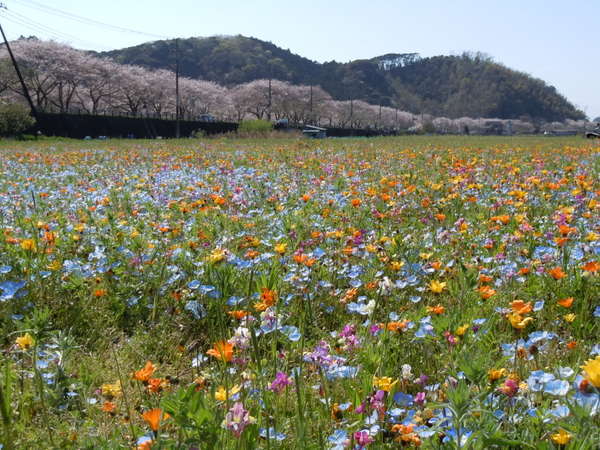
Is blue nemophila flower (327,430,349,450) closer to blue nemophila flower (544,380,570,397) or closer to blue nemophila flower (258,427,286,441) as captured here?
blue nemophila flower (258,427,286,441)

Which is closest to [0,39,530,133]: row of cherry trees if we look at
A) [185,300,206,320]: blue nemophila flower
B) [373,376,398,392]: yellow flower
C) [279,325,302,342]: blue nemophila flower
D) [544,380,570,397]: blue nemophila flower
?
[185,300,206,320]: blue nemophila flower

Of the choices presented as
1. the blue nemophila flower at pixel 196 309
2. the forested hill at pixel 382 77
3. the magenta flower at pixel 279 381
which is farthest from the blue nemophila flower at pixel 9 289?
the forested hill at pixel 382 77

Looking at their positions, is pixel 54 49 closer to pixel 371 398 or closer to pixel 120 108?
pixel 120 108

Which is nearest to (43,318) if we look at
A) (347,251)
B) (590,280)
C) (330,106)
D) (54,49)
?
(347,251)

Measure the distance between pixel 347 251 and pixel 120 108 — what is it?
73376mm

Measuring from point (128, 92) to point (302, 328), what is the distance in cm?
6778

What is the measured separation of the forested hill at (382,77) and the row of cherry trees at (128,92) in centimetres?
4936

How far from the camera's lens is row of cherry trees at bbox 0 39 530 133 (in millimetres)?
52812

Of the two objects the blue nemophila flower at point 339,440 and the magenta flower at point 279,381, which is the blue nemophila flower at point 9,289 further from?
the blue nemophila flower at point 339,440

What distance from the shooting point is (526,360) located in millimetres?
1817

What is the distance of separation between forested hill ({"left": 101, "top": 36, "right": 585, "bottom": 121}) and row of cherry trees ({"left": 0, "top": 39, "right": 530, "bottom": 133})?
49.4 meters

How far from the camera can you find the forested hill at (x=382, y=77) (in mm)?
146000

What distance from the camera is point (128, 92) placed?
6369 centimetres

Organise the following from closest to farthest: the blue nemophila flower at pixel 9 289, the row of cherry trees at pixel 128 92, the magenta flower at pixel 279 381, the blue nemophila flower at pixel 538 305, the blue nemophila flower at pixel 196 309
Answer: the magenta flower at pixel 279 381 < the blue nemophila flower at pixel 538 305 < the blue nemophila flower at pixel 9 289 < the blue nemophila flower at pixel 196 309 < the row of cherry trees at pixel 128 92
